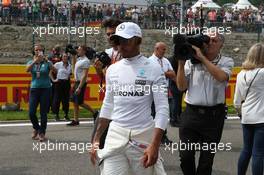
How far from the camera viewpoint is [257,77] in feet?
19.1

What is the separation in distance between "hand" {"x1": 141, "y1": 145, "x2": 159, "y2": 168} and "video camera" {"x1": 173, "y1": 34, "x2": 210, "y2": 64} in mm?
1245

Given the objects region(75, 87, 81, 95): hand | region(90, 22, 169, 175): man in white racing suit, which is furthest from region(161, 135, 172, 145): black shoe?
region(90, 22, 169, 175): man in white racing suit

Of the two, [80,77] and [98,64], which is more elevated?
[98,64]

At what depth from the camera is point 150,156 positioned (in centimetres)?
404

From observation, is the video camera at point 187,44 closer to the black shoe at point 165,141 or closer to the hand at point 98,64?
the hand at point 98,64

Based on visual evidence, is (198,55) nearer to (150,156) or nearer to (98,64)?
(98,64)

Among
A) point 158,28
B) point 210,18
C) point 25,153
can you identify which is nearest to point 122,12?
point 158,28

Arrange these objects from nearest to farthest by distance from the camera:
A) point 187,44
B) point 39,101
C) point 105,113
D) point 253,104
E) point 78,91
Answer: point 105,113, point 187,44, point 253,104, point 39,101, point 78,91

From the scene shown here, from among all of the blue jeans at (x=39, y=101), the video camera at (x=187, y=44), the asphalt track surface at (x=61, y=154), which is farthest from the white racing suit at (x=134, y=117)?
the blue jeans at (x=39, y=101)

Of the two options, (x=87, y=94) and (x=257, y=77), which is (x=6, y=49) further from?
(x=257, y=77)

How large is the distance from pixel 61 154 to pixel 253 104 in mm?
3568

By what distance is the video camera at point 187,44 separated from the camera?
4941 mm

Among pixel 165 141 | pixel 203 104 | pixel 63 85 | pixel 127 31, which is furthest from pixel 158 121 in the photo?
pixel 63 85

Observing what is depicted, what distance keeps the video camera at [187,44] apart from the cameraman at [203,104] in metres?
0.10
